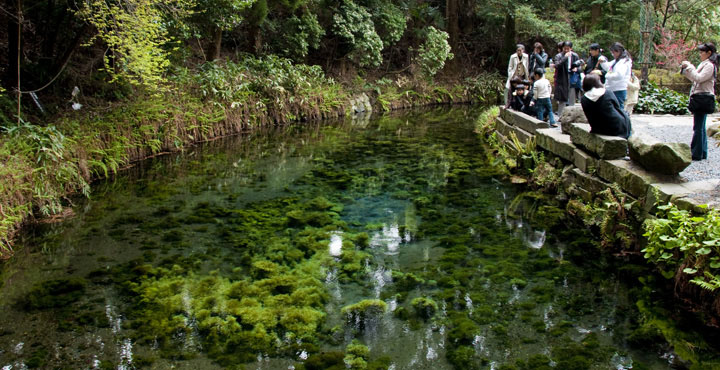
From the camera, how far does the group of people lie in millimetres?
7121

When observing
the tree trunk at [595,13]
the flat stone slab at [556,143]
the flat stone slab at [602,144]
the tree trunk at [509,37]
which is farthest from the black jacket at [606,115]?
the tree trunk at [509,37]

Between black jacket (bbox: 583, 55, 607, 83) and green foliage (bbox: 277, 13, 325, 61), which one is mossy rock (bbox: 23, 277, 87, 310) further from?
green foliage (bbox: 277, 13, 325, 61)

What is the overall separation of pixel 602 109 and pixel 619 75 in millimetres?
2400

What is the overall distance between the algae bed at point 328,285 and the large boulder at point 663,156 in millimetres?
1184

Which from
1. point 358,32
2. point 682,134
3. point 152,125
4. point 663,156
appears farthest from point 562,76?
point 358,32

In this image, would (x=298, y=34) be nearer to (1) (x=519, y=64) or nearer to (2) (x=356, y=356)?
(1) (x=519, y=64)

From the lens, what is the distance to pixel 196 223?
787 cm

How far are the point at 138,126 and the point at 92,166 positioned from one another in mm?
1901

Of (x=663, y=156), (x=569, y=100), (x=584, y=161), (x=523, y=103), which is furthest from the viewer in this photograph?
(x=523, y=103)

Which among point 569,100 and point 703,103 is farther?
point 569,100

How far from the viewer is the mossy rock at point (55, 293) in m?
5.47

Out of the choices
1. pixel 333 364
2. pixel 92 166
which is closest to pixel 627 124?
pixel 333 364

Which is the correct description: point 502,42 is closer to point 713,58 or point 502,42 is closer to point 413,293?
point 713,58

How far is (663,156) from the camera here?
6.17m
